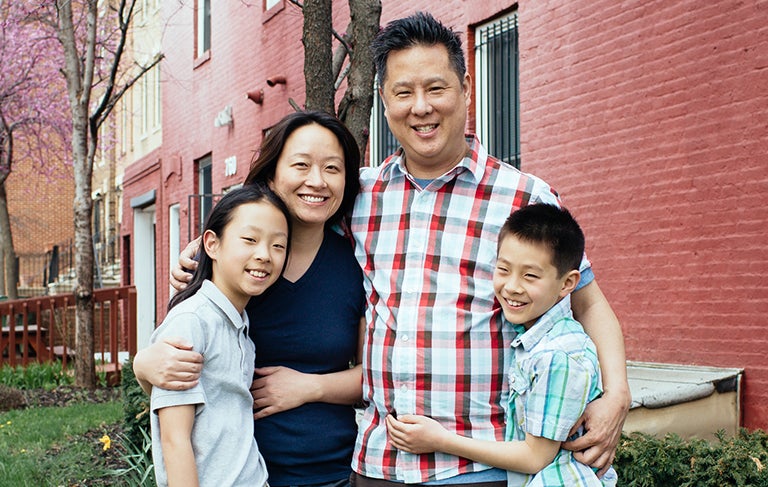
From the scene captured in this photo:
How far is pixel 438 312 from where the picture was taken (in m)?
2.56

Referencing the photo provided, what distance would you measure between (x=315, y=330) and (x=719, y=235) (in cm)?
475

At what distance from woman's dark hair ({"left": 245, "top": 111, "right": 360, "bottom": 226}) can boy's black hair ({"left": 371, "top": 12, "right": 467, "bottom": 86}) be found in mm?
247

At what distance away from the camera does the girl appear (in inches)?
99.1

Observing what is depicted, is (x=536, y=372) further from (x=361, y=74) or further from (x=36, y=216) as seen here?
(x=36, y=216)

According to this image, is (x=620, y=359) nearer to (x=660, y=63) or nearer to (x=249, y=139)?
(x=660, y=63)

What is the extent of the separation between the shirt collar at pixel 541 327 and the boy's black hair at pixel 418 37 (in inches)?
29.2

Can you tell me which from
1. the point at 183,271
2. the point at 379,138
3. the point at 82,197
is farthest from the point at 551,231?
the point at 82,197

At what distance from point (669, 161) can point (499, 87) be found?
2.62 m

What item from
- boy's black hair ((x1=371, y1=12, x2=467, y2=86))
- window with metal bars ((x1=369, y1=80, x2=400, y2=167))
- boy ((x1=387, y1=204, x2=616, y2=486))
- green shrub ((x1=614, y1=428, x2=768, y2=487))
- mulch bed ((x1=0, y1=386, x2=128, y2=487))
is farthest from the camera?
window with metal bars ((x1=369, y1=80, x2=400, y2=167))

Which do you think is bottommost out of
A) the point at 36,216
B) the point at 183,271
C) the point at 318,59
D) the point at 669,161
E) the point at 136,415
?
the point at 136,415

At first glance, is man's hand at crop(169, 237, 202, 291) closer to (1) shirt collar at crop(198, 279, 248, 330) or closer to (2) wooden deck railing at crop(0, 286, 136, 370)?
(1) shirt collar at crop(198, 279, 248, 330)

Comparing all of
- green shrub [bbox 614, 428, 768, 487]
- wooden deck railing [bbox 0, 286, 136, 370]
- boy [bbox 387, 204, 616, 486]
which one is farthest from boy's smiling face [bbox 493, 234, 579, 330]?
wooden deck railing [bbox 0, 286, 136, 370]

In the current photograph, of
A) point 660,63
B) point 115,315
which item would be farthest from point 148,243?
point 660,63

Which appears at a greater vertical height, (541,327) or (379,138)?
(379,138)
